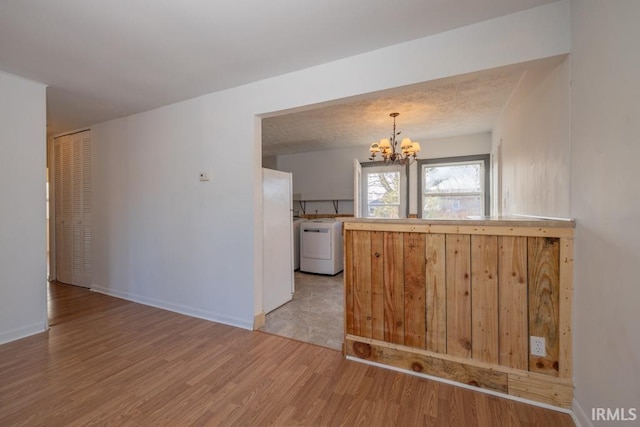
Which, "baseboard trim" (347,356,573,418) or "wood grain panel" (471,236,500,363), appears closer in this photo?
"baseboard trim" (347,356,573,418)

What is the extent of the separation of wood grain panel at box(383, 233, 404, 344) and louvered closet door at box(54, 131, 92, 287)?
4.21 m

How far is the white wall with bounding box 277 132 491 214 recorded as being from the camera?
4703mm

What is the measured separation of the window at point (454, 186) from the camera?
4.58 meters

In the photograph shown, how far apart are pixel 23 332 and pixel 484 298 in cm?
384

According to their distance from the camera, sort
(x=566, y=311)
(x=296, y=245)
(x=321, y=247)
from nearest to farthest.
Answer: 1. (x=566, y=311)
2. (x=321, y=247)
3. (x=296, y=245)

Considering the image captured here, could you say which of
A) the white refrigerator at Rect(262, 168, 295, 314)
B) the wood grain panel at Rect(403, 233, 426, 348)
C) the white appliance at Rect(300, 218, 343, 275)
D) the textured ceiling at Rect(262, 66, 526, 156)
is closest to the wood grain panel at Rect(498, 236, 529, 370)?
the wood grain panel at Rect(403, 233, 426, 348)

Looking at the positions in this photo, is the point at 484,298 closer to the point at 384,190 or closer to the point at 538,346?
the point at 538,346

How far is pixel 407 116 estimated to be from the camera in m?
3.66

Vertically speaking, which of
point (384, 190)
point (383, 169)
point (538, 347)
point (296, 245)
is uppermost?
point (383, 169)

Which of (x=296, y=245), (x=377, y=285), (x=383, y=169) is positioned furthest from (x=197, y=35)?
(x=383, y=169)

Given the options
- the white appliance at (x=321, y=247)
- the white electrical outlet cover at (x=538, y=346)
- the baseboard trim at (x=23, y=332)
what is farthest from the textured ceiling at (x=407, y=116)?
the baseboard trim at (x=23, y=332)

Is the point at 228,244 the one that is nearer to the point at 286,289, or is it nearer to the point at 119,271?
the point at 286,289

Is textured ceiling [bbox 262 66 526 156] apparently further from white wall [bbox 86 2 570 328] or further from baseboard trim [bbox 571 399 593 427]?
baseboard trim [bbox 571 399 593 427]

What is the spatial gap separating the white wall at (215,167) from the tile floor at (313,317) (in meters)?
0.34
